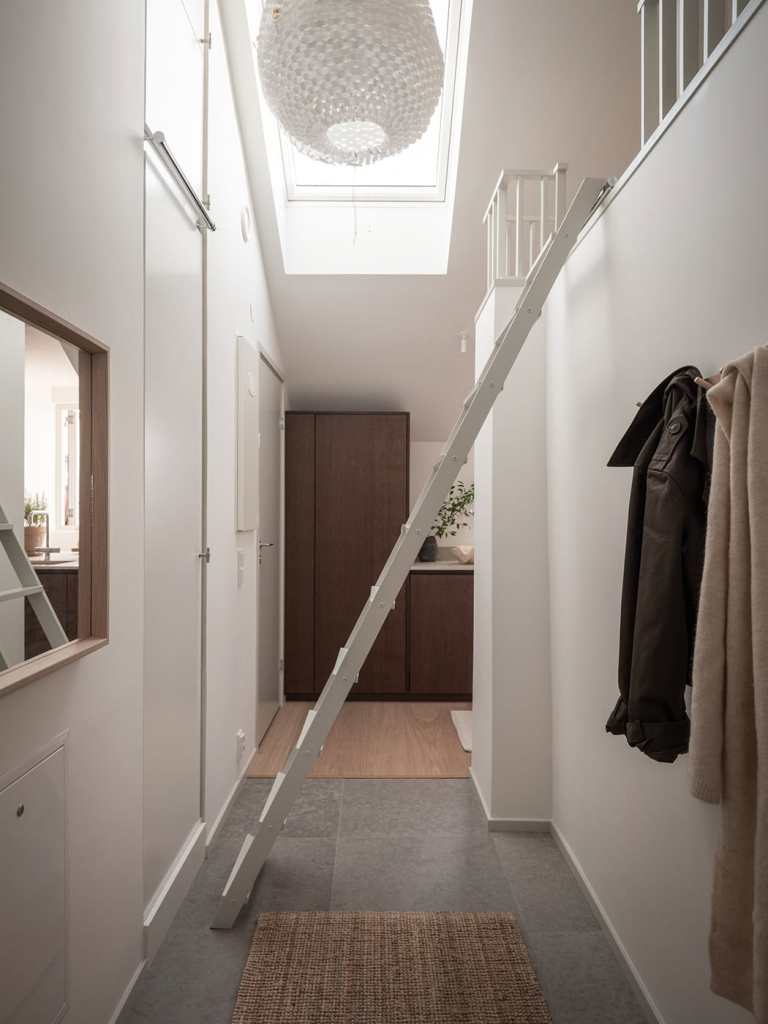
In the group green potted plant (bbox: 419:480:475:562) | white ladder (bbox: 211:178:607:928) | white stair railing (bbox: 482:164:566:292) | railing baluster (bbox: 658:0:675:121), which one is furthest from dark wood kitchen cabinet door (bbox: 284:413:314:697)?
railing baluster (bbox: 658:0:675:121)

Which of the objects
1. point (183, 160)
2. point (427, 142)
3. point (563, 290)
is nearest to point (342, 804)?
point (563, 290)

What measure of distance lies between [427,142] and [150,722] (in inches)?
122

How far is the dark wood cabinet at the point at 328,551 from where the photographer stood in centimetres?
433

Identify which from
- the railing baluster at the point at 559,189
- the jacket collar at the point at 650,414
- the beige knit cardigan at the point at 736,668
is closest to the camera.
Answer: the beige knit cardigan at the point at 736,668

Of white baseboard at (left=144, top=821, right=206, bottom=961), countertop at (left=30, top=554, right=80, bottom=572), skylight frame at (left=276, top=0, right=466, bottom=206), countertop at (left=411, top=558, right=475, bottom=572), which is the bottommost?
white baseboard at (left=144, top=821, right=206, bottom=961)

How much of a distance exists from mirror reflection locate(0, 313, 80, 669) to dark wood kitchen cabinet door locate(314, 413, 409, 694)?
2904mm

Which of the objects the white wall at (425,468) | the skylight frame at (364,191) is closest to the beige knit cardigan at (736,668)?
the skylight frame at (364,191)

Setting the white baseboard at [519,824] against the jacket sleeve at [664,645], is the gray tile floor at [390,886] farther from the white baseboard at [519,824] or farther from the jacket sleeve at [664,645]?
the jacket sleeve at [664,645]

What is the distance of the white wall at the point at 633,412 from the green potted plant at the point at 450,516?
208cm

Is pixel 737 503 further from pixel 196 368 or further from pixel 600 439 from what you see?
pixel 196 368

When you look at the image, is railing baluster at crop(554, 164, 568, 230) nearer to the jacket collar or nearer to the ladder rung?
the jacket collar

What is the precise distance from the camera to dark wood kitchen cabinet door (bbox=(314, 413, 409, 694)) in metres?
4.32

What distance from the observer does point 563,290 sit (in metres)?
2.41

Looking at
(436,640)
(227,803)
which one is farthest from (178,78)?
(436,640)
